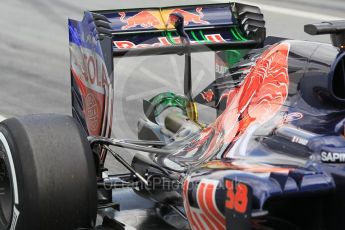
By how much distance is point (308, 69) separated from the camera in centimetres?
466

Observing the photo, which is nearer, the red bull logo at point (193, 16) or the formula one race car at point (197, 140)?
the formula one race car at point (197, 140)

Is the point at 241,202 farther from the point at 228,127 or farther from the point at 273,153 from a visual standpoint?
Result: the point at 228,127

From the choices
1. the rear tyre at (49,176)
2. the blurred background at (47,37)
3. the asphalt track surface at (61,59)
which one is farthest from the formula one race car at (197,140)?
the blurred background at (47,37)

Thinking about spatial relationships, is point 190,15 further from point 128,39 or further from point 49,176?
point 49,176

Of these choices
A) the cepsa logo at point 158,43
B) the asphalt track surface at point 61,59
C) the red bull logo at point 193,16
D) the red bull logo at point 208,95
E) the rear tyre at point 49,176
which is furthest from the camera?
the asphalt track surface at point 61,59

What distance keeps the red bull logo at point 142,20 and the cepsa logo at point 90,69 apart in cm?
39

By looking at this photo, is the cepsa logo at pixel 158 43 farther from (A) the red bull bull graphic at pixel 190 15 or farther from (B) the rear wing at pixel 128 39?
(A) the red bull bull graphic at pixel 190 15

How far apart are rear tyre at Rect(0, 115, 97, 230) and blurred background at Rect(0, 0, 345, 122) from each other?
3973 millimetres

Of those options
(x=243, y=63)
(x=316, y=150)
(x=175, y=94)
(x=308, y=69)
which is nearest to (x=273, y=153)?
(x=316, y=150)

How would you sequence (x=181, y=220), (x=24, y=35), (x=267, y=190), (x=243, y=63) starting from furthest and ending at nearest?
(x=24, y=35), (x=243, y=63), (x=181, y=220), (x=267, y=190)

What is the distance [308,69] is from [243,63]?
157 cm

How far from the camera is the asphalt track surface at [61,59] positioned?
30.2 ft

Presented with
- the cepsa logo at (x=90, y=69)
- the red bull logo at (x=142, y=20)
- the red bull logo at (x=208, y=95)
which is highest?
the red bull logo at (x=142, y=20)

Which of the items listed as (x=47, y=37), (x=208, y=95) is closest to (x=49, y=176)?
(x=208, y=95)
